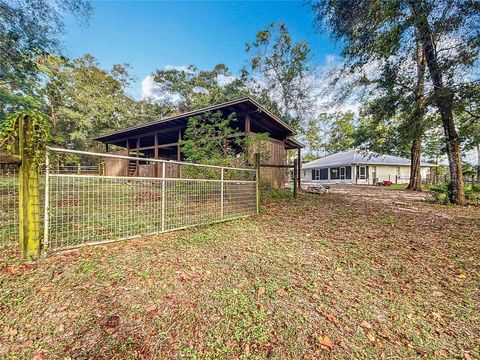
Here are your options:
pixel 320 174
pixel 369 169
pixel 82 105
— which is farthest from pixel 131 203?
pixel 320 174

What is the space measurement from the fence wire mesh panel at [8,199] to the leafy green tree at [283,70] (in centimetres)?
2164

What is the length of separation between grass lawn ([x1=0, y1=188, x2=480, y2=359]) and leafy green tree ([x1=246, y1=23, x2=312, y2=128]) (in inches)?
821

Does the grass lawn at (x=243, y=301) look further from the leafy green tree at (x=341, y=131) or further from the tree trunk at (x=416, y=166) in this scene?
the leafy green tree at (x=341, y=131)

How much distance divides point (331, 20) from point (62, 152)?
30.7 ft

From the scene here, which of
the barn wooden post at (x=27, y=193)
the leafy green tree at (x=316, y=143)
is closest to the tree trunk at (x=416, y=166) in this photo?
the barn wooden post at (x=27, y=193)

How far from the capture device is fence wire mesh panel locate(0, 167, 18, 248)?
7.93 feet

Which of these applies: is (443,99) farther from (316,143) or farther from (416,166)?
(316,143)

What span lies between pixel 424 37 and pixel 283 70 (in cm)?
1789

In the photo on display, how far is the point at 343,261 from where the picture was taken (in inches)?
115

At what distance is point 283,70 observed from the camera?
880 inches

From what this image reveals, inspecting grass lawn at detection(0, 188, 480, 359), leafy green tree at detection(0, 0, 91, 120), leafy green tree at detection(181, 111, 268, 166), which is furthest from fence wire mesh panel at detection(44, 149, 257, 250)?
leafy green tree at detection(0, 0, 91, 120)

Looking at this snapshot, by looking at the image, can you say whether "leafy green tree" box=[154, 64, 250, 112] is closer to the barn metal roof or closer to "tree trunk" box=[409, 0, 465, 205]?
the barn metal roof

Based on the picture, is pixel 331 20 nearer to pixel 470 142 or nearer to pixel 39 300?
pixel 470 142

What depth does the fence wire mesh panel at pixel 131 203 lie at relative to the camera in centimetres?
286
